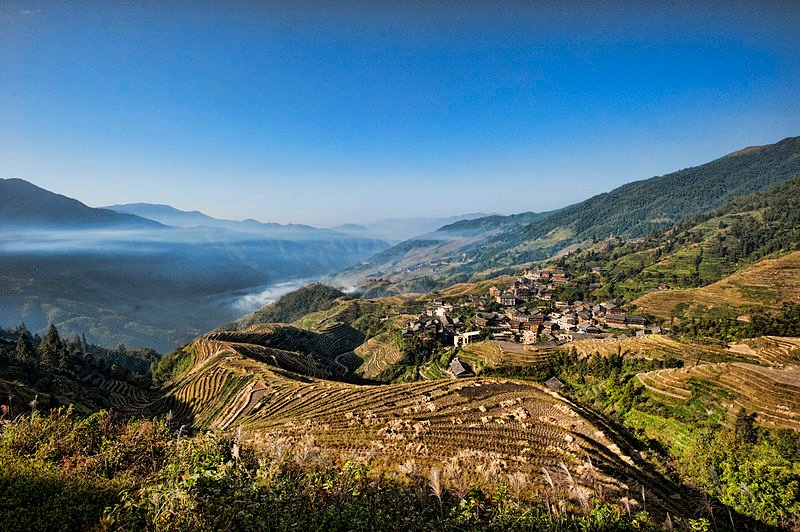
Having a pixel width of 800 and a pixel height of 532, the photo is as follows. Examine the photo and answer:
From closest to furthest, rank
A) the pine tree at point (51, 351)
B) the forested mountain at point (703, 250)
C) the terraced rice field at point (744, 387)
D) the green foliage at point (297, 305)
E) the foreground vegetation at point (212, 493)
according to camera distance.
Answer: the foreground vegetation at point (212, 493) < the terraced rice field at point (744, 387) < the pine tree at point (51, 351) < the forested mountain at point (703, 250) < the green foliage at point (297, 305)

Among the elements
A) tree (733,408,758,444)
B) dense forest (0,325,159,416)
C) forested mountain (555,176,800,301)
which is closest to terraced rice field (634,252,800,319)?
forested mountain (555,176,800,301)

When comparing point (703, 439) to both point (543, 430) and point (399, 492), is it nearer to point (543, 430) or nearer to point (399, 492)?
point (543, 430)

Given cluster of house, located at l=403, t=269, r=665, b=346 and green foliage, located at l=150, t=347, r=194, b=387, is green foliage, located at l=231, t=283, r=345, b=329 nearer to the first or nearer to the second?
cluster of house, located at l=403, t=269, r=665, b=346

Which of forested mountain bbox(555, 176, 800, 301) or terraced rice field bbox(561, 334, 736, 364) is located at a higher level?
forested mountain bbox(555, 176, 800, 301)

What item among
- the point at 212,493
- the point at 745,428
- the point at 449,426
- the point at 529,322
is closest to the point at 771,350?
the point at 745,428

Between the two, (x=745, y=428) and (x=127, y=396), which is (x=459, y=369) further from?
(x=127, y=396)

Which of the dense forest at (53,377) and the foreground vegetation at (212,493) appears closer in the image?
the foreground vegetation at (212,493)

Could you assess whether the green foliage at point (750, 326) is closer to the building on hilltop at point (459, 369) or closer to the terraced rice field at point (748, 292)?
the terraced rice field at point (748, 292)

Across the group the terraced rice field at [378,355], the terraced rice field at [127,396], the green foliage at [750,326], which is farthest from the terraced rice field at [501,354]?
the terraced rice field at [127,396]
